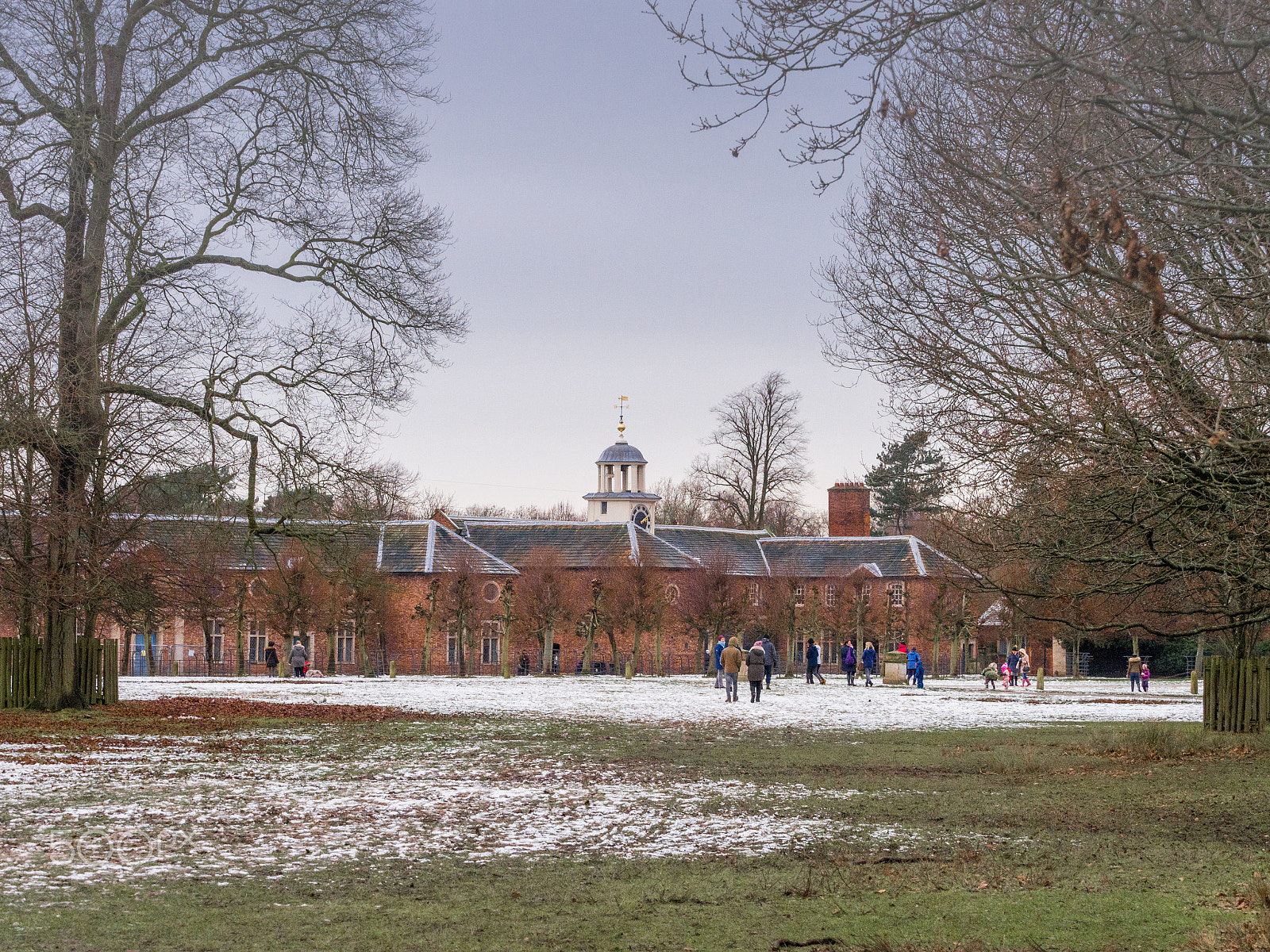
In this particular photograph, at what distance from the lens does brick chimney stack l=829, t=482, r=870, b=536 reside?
7631cm

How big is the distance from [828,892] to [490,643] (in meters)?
58.3

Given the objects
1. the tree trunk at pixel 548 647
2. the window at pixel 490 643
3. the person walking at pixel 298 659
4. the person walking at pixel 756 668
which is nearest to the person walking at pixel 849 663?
the tree trunk at pixel 548 647

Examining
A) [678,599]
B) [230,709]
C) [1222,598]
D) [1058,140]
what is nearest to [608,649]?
[678,599]

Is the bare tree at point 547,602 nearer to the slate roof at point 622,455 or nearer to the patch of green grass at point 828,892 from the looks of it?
the slate roof at point 622,455

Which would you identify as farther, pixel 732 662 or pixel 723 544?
pixel 723 544

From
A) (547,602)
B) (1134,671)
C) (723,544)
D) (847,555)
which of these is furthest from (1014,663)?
(723,544)

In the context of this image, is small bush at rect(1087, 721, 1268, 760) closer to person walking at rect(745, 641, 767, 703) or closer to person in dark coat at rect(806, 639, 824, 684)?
person walking at rect(745, 641, 767, 703)

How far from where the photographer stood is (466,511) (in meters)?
112

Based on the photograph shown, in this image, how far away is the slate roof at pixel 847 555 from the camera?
70.7 m

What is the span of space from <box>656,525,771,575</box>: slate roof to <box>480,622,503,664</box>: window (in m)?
10.9

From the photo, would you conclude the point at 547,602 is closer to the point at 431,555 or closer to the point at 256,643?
the point at 431,555

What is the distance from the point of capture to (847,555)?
238 feet

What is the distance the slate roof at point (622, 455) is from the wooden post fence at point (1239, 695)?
6046 centimetres

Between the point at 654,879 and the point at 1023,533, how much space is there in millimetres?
7521
